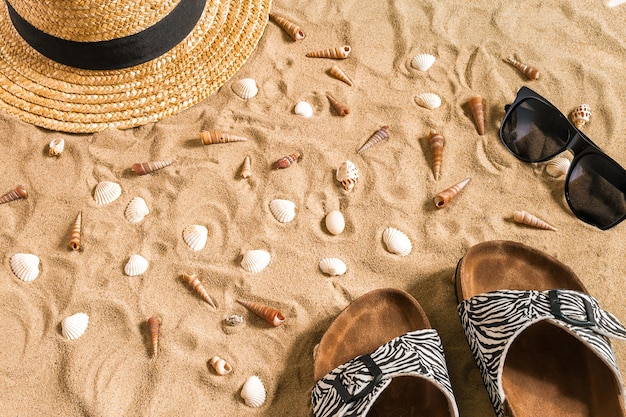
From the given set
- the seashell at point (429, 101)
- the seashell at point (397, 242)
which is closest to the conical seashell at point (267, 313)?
the seashell at point (397, 242)

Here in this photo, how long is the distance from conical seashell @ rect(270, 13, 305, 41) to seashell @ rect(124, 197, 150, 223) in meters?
1.09

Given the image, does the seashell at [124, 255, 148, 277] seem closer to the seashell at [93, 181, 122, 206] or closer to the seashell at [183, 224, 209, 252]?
the seashell at [183, 224, 209, 252]

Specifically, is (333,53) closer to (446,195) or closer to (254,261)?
(446,195)

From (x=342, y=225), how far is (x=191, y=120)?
2.71 feet

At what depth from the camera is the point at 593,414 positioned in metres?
1.76

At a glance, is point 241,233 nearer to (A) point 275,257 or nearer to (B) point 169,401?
(A) point 275,257

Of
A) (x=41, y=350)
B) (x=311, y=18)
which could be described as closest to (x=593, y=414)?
(x=41, y=350)

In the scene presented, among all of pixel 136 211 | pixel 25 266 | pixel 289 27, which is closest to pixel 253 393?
pixel 136 211

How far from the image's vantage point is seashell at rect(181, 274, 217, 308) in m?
1.97

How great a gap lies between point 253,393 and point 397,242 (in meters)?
0.77

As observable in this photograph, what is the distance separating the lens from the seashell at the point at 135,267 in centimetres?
201

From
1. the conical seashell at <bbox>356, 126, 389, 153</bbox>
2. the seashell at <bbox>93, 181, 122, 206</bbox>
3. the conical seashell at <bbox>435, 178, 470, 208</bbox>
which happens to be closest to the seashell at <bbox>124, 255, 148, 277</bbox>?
the seashell at <bbox>93, 181, 122, 206</bbox>

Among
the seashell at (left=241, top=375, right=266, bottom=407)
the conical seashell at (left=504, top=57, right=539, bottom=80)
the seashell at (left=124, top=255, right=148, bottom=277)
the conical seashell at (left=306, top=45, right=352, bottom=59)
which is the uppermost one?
the conical seashell at (left=504, top=57, right=539, bottom=80)

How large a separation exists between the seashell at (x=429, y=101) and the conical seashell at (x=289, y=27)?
661 millimetres
